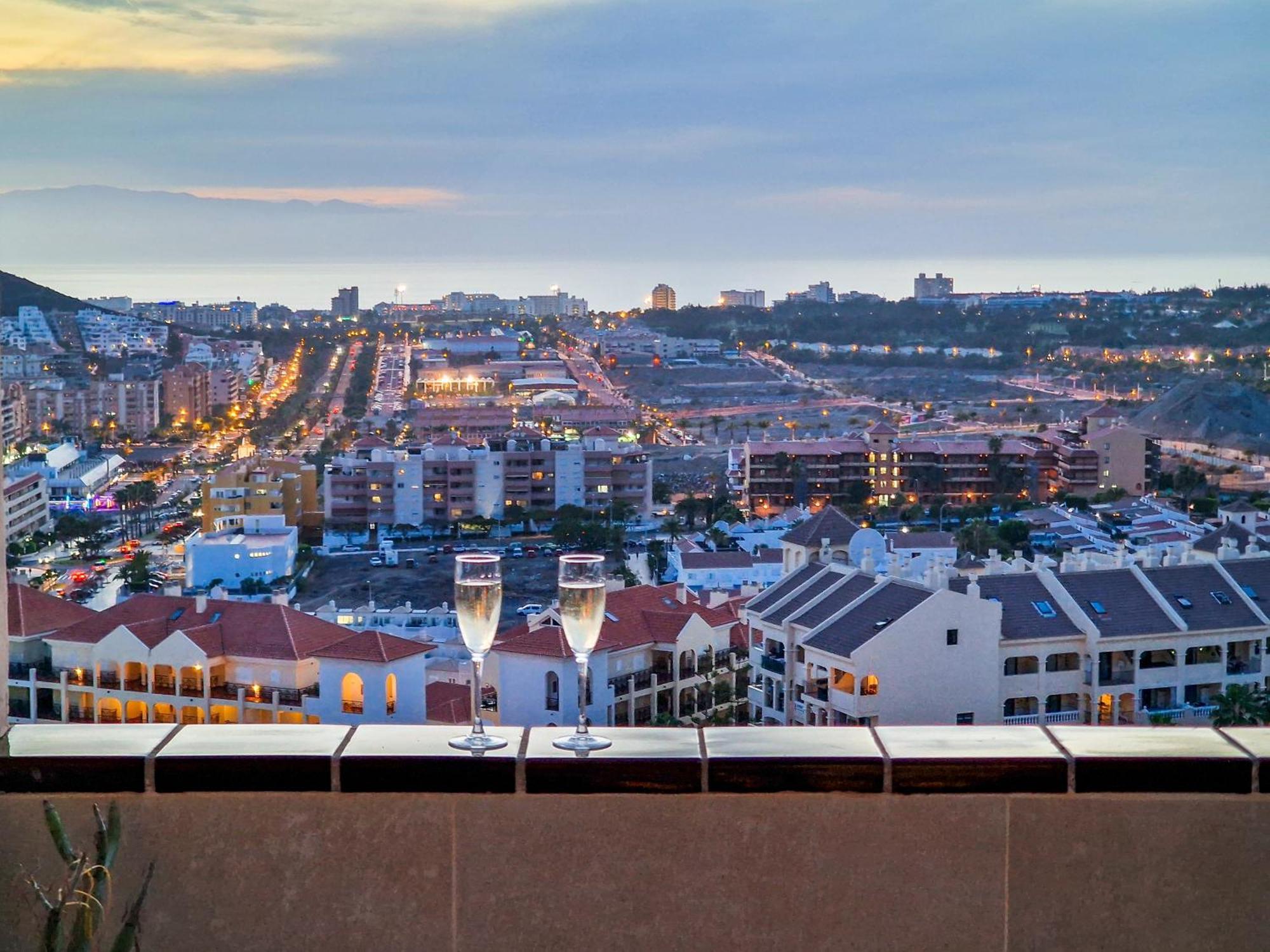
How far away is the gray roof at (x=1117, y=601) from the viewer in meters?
6.02

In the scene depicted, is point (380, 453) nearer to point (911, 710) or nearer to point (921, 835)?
point (911, 710)

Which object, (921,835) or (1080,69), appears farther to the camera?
(1080,69)

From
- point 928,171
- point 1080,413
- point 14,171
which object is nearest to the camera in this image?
point 14,171

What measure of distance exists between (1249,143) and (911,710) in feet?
7.83

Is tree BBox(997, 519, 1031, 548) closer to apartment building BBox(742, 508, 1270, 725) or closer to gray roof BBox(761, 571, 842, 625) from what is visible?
apartment building BBox(742, 508, 1270, 725)

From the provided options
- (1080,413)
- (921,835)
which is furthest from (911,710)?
(1080,413)

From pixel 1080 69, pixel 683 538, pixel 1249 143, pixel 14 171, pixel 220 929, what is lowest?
pixel 683 538

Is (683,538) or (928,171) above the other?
(928,171)

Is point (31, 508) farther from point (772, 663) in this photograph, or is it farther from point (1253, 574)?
point (1253, 574)

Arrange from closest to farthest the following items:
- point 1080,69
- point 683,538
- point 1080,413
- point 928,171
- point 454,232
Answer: point 1080,69 → point 928,171 → point 454,232 → point 683,538 → point 1080,413

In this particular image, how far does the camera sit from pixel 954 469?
16266mm

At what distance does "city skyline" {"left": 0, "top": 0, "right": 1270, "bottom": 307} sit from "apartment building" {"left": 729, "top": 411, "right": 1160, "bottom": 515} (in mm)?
7370

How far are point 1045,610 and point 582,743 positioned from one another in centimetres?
530

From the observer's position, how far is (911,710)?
5.32 metres
